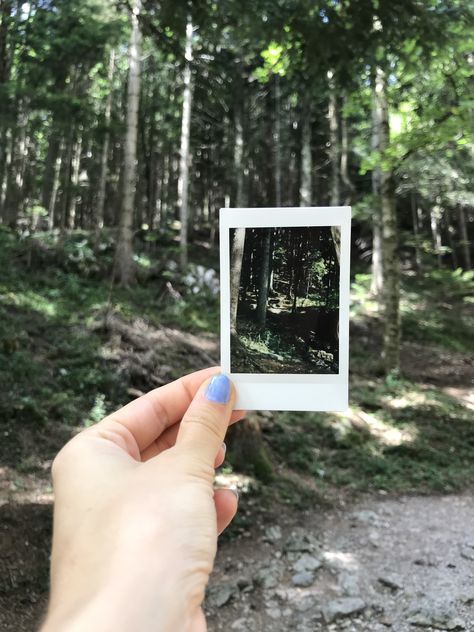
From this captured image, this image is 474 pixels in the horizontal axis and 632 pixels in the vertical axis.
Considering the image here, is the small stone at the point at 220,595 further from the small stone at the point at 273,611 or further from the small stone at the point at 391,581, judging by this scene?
the small stone at the point at 391,581

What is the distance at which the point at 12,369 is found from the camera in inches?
271

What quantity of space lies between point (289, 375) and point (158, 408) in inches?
→ 20.4

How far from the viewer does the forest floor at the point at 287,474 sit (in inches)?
150

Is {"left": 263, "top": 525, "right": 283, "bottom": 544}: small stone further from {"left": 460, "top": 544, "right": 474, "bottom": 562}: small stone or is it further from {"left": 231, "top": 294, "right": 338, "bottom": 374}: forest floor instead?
{"left": 231, "top": 294, "right": 338, "bottom": 374}: forest floor

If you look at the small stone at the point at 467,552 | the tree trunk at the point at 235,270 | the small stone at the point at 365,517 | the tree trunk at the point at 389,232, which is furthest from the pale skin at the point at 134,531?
the tree trunk at the point at 389,232

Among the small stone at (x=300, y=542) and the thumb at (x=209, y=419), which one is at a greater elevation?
the thumb at (x=209, y=419)

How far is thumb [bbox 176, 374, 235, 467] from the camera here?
1.38m

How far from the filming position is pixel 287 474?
6258 mm

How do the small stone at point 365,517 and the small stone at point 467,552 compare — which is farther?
the small stone at point 365,517

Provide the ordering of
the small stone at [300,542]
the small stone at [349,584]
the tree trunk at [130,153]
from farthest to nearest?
the tree trunk at [130,153] → the small stone at [300,542] → the small stone at [349,584]

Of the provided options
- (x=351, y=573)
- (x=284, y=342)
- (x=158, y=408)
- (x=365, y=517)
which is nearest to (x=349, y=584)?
(x=351, y=573)

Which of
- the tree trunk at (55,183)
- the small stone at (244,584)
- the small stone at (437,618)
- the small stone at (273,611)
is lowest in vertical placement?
the small stone at (273,611)

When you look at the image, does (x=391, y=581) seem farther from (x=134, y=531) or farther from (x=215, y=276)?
(x=215, y=276)

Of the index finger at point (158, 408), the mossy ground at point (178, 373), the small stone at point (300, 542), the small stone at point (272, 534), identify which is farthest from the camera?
the mossy ground at point (178, 373)
